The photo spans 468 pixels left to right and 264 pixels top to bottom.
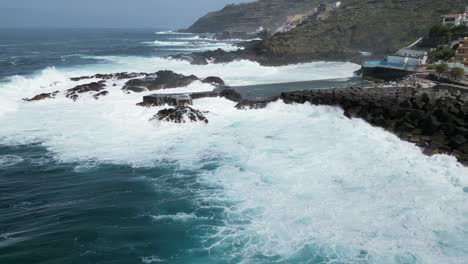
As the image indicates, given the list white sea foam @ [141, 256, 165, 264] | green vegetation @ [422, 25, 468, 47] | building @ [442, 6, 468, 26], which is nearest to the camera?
white sea foam @ [141, 256, 165, 264]

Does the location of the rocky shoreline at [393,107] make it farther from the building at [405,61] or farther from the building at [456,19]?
the building at [456,19]

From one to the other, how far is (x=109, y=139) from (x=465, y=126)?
48.0 feet

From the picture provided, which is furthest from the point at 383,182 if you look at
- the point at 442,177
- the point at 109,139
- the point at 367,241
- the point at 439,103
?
the point at 109,139

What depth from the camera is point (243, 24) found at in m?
122

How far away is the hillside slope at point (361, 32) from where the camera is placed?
49.7 metres

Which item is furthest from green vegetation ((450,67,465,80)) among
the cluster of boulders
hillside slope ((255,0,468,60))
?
hillside slope ((255,0,468,60))

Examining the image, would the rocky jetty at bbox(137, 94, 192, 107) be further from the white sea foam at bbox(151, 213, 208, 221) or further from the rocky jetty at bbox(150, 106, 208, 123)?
the white sea foam at bbox(151, 213, 208, 221)

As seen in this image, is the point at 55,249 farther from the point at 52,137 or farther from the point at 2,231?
the point at 52,137

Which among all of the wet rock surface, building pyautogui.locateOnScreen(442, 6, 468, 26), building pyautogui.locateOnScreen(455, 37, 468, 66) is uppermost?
building pyautogui.locateOnScreen(442, 6, 468, 26)

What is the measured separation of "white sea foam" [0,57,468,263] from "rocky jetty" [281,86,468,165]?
555 mm

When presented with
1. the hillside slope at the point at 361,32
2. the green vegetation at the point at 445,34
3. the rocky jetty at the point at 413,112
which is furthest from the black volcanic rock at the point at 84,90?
the green vegetation at the point at 445,34

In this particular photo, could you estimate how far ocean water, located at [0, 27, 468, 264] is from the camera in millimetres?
9023

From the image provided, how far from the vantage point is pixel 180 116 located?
65.8 feet

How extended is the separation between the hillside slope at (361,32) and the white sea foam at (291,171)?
29029mm
